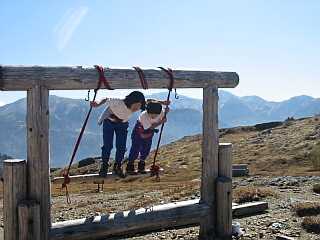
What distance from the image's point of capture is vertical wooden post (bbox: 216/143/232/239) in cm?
1298

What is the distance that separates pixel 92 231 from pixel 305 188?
12.5m

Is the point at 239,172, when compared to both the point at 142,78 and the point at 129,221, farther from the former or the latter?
the point at 142,78

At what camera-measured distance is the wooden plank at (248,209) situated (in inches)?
611

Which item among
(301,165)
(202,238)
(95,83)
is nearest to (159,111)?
(95,83)

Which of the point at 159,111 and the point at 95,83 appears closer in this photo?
the point at 95,83

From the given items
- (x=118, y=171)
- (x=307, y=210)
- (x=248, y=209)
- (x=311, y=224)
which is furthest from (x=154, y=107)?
(x=307, y=210)

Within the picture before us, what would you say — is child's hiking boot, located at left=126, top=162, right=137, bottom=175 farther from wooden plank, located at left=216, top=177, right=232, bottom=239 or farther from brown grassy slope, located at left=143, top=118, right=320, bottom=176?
brown grassy slope, located at left=143, top=118, right=320, bottom=176

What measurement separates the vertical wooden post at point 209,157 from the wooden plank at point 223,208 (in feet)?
0.48

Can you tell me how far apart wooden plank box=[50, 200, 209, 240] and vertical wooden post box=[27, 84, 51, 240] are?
0.57 m

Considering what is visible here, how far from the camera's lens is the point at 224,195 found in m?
13.0

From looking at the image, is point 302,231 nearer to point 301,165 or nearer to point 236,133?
point 301,165

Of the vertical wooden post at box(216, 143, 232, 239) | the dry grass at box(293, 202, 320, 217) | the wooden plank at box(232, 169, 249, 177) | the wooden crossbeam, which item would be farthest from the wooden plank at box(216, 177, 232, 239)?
the wooden plank at box(232, 169, 249, 177)

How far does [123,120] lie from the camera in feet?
41.1

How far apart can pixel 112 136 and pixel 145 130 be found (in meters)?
1.00
